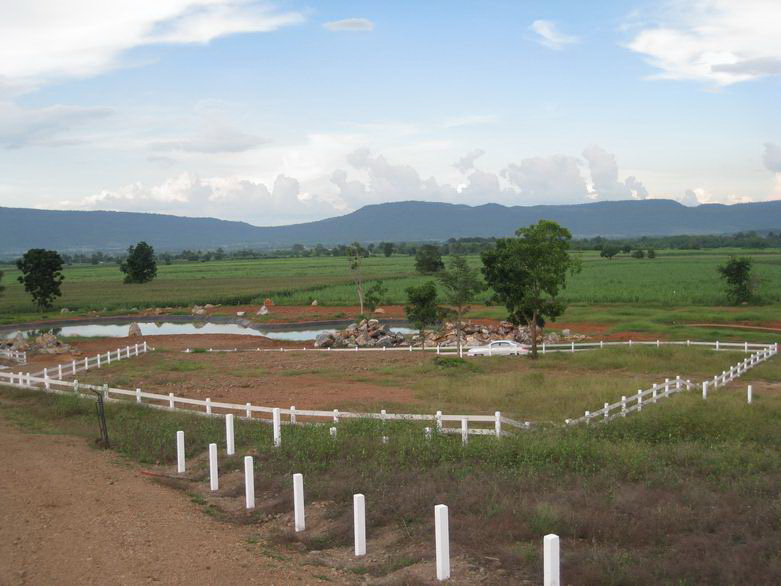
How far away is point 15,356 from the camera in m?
44.9

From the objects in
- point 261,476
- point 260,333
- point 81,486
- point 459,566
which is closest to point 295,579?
point 459,566

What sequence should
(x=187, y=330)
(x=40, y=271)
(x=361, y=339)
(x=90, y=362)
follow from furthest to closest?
1. (x=40, y=271)
2. (x=187, y=330)
3. (x=361, y=339)
4. (x=90, y=362)

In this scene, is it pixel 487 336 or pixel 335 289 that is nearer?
pixel 487 336

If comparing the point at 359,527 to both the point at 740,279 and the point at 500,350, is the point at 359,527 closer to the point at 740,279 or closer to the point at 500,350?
the point at 500,350

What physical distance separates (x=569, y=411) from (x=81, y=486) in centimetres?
1417

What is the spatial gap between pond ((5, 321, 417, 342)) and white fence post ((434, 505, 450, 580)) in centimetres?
5398

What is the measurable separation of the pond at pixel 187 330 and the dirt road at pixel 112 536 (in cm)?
4898

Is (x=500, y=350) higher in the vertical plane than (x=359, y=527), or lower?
lower

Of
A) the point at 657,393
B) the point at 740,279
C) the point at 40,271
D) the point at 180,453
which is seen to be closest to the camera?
the point at 180,453

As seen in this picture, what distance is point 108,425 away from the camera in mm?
21250

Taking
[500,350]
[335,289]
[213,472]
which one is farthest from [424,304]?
[335,289]

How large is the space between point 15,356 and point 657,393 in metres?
36.0

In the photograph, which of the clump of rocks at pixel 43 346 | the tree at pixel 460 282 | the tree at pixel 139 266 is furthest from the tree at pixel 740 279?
the tree at pixel 139 266

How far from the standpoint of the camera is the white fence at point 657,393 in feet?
66.4
